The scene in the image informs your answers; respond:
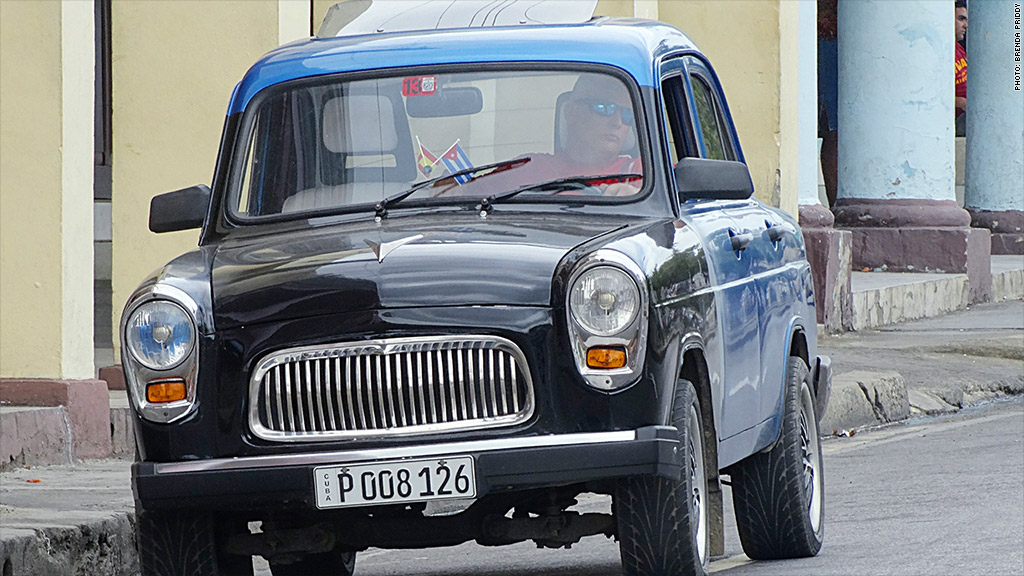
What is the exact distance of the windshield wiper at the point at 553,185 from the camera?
5516 mm

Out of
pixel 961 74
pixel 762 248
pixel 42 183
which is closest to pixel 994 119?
pixel 961 74

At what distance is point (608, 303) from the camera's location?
4.79m

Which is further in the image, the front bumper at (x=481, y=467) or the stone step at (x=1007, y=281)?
the stone step at (x=1007, y=281)

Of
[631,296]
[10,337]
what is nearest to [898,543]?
[631,296]

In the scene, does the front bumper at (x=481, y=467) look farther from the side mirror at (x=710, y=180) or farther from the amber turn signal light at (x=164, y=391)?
the side mirror at (x=710, y=180)

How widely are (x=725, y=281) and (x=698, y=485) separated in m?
0.80

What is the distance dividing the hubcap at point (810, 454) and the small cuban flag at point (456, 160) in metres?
1.84

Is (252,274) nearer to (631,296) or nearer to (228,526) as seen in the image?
(228,526)

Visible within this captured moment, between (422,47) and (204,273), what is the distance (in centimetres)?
121

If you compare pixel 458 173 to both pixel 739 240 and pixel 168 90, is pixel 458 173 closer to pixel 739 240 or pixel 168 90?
pixel 739 240

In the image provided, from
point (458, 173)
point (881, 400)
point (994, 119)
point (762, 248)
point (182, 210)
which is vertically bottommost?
point (881, 400)

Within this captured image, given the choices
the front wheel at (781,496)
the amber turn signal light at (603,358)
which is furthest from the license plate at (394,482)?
the front wheel at (781,496)

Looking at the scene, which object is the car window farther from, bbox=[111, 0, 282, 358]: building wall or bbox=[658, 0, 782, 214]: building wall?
bbox=[658, 0, 782, 214]: building wall

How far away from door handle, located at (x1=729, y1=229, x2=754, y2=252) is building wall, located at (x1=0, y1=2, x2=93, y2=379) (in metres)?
4.21
